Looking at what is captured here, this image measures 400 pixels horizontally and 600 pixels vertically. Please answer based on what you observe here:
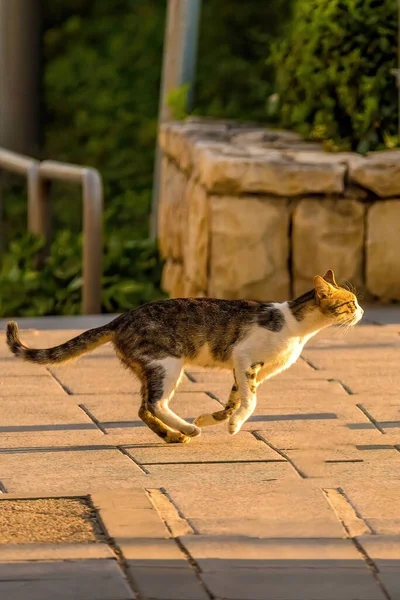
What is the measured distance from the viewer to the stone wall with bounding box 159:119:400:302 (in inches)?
318

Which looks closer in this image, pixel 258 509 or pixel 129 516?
pixel 129 516

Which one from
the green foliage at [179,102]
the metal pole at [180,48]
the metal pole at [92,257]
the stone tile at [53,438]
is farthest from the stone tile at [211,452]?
the green foliage at [179,102]

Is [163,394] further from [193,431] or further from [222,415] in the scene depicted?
[222,415]

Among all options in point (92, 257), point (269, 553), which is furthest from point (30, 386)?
point (92, 257)

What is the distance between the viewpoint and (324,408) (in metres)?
5.83

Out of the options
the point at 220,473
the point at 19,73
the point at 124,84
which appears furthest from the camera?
the point at 124,84

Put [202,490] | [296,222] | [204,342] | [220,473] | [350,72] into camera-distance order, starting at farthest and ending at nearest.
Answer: [350,72], [296,222], [204,342], [220,473], [202,490]

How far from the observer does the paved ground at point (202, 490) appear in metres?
3.68

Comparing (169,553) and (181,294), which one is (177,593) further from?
(181,294)

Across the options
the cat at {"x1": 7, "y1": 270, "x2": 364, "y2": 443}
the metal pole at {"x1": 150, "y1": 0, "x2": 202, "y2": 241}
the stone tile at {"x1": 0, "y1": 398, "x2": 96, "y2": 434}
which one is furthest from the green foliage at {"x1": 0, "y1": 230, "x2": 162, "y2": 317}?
the cat at {"x1": 7, "y1": 270, "x2": 364, "y2": 443}

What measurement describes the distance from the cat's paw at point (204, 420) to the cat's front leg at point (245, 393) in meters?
0.11

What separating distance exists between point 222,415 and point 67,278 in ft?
14.8

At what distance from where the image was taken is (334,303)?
5.40 meters

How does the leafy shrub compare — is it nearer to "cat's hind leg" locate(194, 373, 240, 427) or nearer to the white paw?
"cat's hind leg" locate(194, 373, 240, 427)
